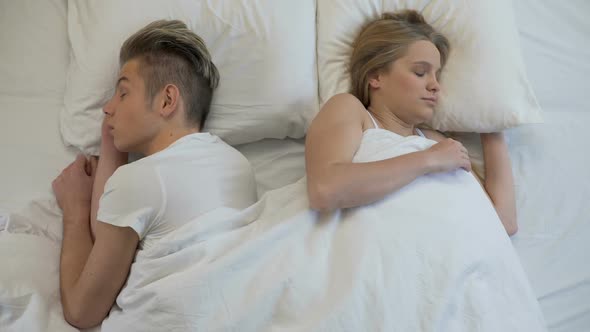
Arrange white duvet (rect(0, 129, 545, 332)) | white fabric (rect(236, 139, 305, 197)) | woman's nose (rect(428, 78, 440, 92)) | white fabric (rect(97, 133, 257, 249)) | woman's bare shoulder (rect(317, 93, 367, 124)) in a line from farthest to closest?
white fabric (rect(236, 139, 305, 197)) < woman's nose (rect(428, 78, 440, 92)) < woman's bare shoulder (rect(317, 93, 367, 124)) < white fabric (rect(97, 133, 257, 249)) < white duvet (rect(0, 129, 545, 332))

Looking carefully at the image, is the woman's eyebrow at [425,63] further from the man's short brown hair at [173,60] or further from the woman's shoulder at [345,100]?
the man's short brown hair at [173,60]

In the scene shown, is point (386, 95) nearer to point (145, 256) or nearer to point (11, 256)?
point (145, 256)

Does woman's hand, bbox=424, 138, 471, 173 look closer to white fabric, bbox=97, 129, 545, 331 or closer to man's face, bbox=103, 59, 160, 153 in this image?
white fabric, bbox=97, 129, 545, 331

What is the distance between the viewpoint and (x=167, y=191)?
1006mm

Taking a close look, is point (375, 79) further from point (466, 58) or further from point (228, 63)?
point (228, 63)

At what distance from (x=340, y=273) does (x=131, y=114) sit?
1.87 feet

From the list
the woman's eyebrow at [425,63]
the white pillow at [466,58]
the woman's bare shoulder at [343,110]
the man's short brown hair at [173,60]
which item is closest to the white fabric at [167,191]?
the man's short brown hair at [173,60]

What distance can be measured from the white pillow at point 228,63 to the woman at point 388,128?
6.1 inches

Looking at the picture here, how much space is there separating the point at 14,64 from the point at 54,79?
114 millimetres

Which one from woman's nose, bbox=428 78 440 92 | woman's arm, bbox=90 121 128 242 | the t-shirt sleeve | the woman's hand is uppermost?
woman's nose, bbox=428 78 440 92

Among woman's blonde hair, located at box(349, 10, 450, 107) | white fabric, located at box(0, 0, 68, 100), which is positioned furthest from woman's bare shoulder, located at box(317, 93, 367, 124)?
white fabric, located at box(0, 0, 68, 100)

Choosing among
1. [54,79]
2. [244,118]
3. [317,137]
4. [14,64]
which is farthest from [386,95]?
[14,64]

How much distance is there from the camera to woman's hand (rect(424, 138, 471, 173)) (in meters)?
1.05

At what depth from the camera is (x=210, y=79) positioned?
1.21 metres
